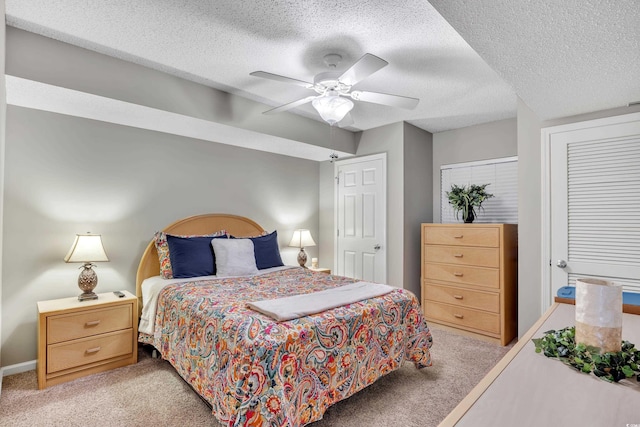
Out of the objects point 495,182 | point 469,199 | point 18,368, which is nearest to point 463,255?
point 469,199

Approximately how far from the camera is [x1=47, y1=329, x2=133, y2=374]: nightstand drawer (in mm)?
2426

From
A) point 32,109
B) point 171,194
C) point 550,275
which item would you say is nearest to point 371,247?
point 550,275

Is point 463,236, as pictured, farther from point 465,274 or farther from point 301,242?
point 301,242

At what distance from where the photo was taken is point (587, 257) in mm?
2549

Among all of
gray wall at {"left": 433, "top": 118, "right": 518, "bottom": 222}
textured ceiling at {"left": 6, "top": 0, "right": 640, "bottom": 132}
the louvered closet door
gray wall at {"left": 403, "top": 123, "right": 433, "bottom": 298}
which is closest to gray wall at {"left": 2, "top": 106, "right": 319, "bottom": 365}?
textured ceiling at {"left": 6, "top": 0, "right": 640, "bottom": 132}

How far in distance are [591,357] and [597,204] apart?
2.04 metres

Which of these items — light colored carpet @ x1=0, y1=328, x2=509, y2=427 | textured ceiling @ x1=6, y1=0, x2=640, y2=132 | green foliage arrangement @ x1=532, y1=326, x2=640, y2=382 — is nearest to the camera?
green foliage arrangement @ x1=532, y1=326, x2=640, y2=382

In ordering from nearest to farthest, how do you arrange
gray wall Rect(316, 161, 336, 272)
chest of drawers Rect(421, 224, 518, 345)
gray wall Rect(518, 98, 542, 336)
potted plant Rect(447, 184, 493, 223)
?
1. gray wall Rect(518, 98, 542, 336)
2. chest of drawers Rect(421, 224, 518, 345)
3. potted plant Rect(447, 184, 493, 223)
4. gray wall Rect(316, 161, 336, 272)

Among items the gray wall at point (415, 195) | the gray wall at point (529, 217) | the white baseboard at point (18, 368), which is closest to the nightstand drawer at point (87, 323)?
the white baseboard at point (18, 368)

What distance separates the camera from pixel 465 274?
3613mm

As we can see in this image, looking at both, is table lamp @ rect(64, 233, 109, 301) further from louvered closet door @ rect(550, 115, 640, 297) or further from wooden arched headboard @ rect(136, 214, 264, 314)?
louvered closet door @ rect(550, 115, 640, 297)

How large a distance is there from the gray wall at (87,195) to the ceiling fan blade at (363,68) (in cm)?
221

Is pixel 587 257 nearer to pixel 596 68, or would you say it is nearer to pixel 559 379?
pixel 596 68

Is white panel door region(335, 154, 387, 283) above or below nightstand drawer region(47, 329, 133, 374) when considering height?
above
